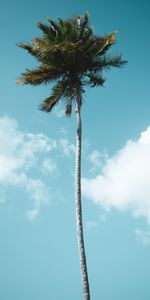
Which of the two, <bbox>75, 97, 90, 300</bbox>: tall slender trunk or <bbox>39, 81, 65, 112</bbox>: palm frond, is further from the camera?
<bbox>39, 81, 65, 112</bbox>: palm frond

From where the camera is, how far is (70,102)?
18891mm

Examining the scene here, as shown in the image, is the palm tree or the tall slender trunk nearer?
the tall slender trunk

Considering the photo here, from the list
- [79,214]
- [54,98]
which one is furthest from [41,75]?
[79,214]

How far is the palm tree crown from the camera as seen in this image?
693 inches

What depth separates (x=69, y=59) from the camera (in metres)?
17.5

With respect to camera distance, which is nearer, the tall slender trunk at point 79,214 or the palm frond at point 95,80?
the tall slender trunk at point 79,214

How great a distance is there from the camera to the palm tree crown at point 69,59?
17594 mm

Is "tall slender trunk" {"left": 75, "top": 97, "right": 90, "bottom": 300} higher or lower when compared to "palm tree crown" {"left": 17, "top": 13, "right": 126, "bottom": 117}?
lower

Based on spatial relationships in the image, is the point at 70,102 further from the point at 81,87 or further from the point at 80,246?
the point at 80,246

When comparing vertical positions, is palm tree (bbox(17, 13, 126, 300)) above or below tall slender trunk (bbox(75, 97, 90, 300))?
above

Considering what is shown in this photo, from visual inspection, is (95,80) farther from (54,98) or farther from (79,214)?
(79,214)

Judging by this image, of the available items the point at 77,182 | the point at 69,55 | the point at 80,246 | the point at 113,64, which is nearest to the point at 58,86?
the point at 69,55

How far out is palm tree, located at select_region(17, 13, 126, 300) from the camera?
17.4m

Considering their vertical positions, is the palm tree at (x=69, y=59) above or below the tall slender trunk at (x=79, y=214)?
above
